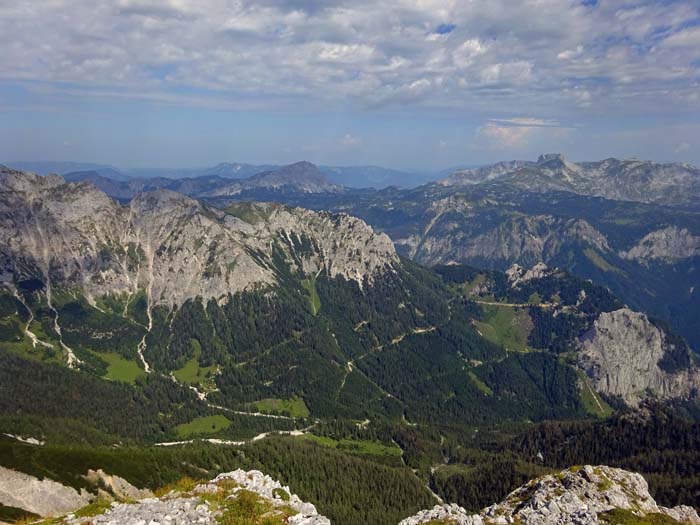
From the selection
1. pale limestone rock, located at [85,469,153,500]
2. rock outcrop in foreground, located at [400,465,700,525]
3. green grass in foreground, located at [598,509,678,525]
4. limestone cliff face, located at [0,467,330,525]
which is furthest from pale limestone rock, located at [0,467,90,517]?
green grass in foreground, located at [598,509,678,525]

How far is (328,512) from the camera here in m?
174

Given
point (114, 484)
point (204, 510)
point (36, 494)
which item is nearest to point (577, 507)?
point (204, 510)

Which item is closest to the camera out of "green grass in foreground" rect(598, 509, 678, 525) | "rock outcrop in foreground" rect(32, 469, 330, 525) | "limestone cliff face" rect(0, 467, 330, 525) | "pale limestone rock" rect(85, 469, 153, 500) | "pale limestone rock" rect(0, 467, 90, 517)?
"rock outcrop in foreground" rect(32, 469, 330, 525)

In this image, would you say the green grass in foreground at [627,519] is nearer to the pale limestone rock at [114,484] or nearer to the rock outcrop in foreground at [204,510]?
the rock outcrop in foreground at [204,510]

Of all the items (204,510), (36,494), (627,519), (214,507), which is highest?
(204,510)

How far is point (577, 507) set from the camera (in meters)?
84.8

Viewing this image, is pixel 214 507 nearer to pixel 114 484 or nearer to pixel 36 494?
pixel 36 494

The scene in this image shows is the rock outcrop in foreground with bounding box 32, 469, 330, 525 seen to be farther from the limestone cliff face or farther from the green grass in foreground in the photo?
the green grass in foreground

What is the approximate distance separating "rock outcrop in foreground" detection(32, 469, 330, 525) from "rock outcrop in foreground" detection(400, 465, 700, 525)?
3098 centimetres

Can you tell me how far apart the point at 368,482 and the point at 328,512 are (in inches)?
1017

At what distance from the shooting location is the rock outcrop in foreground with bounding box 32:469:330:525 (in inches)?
2190

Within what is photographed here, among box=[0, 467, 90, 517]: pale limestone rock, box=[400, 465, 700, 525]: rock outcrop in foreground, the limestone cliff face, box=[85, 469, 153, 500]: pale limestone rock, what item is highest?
the limestone cliff face

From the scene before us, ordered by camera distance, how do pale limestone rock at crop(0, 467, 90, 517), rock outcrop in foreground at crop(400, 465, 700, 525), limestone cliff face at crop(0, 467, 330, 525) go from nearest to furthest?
1. limestone cliff face at crop(0, 467, 330, 525)
2. rock outcrop in foreground at crop(400, 465, 700, 525)
3. pale limestone rock at crop(0, 467, 90, 517)

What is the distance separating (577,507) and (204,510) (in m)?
63.9
